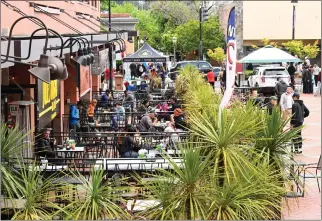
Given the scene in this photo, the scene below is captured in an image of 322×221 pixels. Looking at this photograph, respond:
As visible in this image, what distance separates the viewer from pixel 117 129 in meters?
20.2

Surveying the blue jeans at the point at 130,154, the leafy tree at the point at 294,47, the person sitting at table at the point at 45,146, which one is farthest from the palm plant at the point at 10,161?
the leafy tree at the point at 294,47

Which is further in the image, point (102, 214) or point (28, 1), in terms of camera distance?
point (28, 1)

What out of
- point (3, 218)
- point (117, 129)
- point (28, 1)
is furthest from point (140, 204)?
point (117, 129)

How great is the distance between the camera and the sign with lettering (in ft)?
46.7

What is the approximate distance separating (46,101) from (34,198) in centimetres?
716

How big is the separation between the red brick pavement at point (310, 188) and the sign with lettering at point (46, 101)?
495 cm

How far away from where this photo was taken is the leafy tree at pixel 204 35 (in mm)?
63125

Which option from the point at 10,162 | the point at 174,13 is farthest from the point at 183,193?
the point at 174,13

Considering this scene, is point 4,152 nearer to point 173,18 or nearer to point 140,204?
Answer: point 140,204

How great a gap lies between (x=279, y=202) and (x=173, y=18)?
229 feet

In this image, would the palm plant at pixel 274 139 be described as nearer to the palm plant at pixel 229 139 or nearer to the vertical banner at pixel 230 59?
the palm plant at pixel 229 139

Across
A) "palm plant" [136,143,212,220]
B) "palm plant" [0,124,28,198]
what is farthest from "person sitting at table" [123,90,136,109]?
"palm plant" [136,143,212,220]

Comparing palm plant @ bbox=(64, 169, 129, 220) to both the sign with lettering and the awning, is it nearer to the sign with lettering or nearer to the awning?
the sign with lettering

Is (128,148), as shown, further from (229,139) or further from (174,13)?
(174,13)
